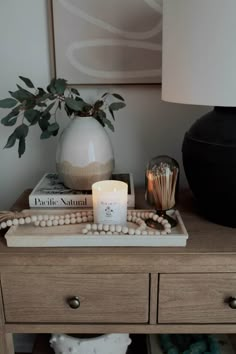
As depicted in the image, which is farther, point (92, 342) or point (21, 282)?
point (92, 342)

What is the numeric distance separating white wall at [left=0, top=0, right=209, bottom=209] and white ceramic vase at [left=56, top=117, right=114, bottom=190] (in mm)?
211

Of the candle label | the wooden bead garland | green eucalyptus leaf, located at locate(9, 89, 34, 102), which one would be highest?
green eucalyptus leaf, located at locate(9, 89, 34, 102)

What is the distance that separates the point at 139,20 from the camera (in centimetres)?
100

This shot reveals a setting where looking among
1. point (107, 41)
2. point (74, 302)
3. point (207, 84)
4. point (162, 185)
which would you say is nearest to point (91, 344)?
point (74, 302)

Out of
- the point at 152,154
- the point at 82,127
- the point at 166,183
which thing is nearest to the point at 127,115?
the point at 152,154

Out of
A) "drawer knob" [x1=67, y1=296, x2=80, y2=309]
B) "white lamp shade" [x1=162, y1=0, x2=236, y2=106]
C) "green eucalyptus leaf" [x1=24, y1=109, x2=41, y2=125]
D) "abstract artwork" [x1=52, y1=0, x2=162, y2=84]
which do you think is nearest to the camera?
"white lamp shade" [x1=162, y1=0, x2=236, y2=106]

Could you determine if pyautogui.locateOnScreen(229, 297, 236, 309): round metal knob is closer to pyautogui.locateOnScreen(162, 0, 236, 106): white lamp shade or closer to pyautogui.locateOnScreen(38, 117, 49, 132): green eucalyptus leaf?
pyautogui.locateOnScreen(162, 0, 236, 106): white lamp shade

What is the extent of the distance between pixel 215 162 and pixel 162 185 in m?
0.14

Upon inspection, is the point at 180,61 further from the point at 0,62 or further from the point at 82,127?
the point at 0,62

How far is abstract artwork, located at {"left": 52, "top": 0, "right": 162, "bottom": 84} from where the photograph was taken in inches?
39.0

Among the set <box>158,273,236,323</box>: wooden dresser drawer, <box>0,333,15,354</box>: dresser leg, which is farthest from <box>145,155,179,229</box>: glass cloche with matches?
<box>0,333,15,354</box>: dresser leg

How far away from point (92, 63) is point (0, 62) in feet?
0.94

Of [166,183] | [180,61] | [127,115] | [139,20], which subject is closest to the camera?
[180,61]

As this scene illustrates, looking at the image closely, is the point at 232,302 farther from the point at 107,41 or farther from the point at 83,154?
the point at 107,41
